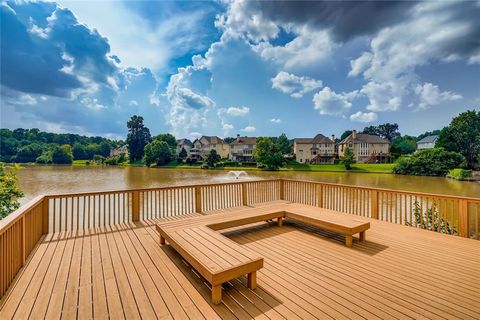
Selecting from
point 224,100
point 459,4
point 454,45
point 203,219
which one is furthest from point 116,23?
point 224,100

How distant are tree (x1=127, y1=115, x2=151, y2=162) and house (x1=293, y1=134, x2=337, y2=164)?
40.8 metres

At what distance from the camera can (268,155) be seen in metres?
42.5

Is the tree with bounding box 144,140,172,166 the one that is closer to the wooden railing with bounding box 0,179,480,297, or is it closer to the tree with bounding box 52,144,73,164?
the tree with bounding box 52,144,73,164

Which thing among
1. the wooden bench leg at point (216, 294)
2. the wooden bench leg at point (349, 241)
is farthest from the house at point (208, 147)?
the wooden bench leg at point (216, 294)

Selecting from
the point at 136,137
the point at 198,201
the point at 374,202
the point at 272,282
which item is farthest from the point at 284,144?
the point at 272,282

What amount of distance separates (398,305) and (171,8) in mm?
12485

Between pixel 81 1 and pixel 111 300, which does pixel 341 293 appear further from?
pixel 81 1

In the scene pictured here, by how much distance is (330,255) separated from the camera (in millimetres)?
3707

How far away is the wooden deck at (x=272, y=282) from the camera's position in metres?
2.31

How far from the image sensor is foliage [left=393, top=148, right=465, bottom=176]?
3111 centimetres

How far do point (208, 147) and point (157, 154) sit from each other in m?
14.7

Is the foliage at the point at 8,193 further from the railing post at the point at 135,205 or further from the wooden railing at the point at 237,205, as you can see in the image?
the railing post at the point at 135,205

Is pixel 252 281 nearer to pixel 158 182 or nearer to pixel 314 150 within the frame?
pixel 158 182

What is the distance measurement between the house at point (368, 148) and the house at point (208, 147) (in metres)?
30.0
